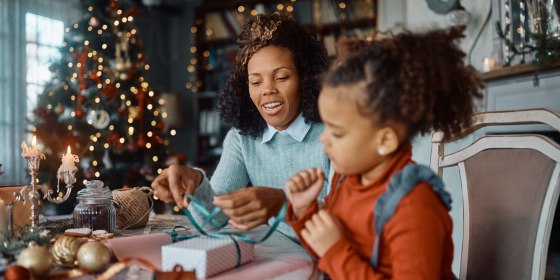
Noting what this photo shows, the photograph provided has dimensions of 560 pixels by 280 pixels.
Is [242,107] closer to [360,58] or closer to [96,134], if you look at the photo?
[360,58]

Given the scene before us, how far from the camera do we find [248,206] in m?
1.12

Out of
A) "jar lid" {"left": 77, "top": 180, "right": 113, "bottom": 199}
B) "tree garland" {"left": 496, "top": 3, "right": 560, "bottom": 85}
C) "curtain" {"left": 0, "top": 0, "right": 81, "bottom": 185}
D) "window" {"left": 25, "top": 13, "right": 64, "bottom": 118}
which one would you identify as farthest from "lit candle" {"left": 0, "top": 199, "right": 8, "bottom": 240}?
"window" {"left": 25, "top": 13, "right": 64, "bottom": 118}

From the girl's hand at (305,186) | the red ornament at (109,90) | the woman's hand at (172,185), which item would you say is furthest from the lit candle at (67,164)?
the red ornament at (109,90)

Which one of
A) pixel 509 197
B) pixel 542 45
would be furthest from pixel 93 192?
pixel 542 45

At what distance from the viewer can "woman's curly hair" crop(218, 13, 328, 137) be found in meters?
1.64

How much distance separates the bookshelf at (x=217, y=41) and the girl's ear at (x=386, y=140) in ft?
14.6

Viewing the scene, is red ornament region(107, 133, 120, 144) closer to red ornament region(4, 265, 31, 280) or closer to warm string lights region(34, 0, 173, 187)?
warm string lights region(34, 0, 173, 187)

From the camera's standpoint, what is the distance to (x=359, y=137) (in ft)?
2.95

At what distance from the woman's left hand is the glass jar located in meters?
0.37

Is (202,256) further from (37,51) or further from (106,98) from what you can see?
(37,51)

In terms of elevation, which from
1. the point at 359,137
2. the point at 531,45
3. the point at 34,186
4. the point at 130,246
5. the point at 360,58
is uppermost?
the point at 531,45

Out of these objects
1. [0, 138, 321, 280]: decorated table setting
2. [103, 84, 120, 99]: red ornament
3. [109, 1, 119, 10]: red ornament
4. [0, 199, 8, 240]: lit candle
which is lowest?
[0, 138, 321, 280]: decorated table setting

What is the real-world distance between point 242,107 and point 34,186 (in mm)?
725

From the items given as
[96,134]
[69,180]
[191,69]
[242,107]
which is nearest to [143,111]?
[96,134]
